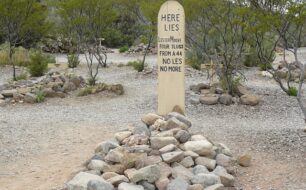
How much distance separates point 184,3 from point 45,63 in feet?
19.2

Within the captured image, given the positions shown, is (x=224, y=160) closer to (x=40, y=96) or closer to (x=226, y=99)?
(x=226, y=99)

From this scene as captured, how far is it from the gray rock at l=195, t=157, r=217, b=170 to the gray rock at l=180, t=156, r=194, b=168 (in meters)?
0.09

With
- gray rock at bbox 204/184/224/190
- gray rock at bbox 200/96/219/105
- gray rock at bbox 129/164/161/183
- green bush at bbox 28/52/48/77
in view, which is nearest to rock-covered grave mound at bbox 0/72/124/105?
green bush at bbox 28/52/48/77

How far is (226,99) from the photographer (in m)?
10.9

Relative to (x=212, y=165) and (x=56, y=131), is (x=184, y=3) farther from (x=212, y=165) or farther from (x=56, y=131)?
(x=212, y=165)

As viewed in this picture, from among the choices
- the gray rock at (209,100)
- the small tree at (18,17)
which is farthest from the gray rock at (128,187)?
the small tree at (18,17)

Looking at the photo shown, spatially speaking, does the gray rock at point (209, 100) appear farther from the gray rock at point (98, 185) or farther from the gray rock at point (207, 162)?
the gray rock at point (98, 185)

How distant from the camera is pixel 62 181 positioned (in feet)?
19.7

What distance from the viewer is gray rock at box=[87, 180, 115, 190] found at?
505cm

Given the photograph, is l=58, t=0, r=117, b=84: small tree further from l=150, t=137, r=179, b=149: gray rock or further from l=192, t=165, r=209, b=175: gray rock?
l=192, t=165, r=209, b=175: gray rock

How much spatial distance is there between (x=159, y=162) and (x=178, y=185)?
60 cm

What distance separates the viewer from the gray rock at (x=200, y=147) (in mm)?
6098

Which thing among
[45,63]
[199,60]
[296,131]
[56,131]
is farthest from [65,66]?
[296,131]

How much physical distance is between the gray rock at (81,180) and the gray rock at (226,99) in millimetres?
5849
